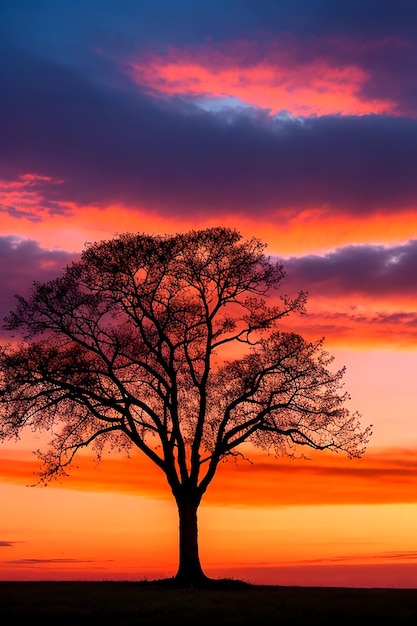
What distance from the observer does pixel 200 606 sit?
3192cm

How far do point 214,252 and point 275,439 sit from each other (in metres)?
9.28

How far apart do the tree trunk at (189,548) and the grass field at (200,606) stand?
54.2 inches

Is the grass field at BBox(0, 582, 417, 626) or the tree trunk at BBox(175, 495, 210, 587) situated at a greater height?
the tree trunk at BBox(175, 495, 210, 587)

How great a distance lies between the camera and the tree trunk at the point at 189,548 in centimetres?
3850

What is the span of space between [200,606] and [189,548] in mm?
6887

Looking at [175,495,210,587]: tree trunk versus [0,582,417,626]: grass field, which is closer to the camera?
[0,582,417,626]: grass field

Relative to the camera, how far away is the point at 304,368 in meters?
40.8

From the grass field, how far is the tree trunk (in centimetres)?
138

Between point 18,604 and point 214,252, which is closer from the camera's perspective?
point 18,604

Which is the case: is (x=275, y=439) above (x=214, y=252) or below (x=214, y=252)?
below

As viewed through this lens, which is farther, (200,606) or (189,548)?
(189,548)

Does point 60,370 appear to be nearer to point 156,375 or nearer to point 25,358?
point 25,358

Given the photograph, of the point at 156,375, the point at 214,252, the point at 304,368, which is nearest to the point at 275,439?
the point at 304,368

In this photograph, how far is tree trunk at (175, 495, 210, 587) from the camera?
38500 mm
